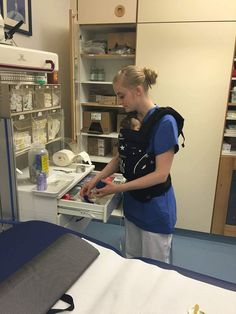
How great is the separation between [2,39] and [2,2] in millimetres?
569

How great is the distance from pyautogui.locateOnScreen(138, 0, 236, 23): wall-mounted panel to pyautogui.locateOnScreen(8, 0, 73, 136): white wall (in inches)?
28.1

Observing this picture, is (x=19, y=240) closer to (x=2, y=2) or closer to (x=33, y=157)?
(x=33, y=157)

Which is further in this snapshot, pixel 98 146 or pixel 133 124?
pixel 98 146

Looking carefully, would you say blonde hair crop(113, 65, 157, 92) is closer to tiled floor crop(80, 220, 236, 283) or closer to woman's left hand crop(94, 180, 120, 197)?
woman's left hand crop(94, 180, 120, 197)

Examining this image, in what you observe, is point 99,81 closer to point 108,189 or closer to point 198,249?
point 108,189

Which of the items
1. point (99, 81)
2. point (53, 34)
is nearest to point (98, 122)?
point (99, 81)

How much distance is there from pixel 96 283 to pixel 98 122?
6.40 feet

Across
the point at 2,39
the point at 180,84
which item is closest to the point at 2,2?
the point at 2,39

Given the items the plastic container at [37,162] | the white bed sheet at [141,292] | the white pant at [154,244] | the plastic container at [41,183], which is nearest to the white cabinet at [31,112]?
the plastic container at [37,162]

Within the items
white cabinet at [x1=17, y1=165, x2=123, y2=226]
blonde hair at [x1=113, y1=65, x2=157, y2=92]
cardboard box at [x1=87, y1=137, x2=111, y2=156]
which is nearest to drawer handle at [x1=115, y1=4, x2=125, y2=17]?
cardboard box at [x1=87, y1=137, x2=111, y2=156]

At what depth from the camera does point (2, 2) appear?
1.89 meters

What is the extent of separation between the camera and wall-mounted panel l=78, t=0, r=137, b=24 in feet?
7.73

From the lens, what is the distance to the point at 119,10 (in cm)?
238

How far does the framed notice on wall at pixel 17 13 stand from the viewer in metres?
1.93
